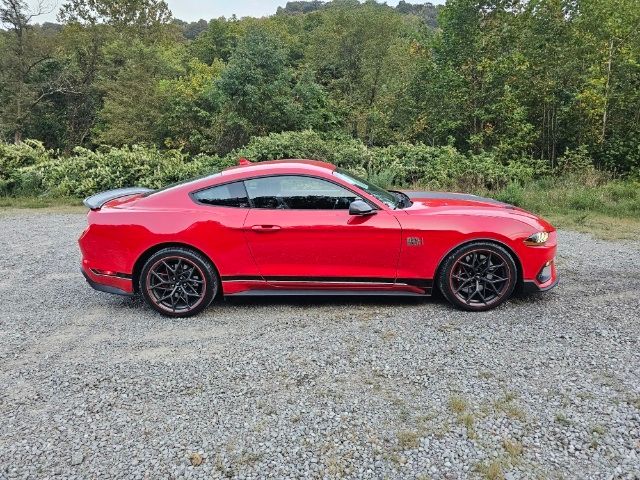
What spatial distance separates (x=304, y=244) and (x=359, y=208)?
0.58 meters

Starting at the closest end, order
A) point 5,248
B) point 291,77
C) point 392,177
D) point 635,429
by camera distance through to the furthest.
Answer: point 635,429, point 5,248, point 392,177, point 291,77

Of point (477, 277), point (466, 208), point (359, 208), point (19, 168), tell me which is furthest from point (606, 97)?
point (19, 168)

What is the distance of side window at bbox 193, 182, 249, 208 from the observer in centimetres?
441

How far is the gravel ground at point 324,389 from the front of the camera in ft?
8.27

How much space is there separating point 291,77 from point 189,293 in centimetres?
2203

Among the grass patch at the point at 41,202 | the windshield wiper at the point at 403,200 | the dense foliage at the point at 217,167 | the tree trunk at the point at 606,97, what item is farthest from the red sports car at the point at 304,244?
the tree trunk at the point at 606,97

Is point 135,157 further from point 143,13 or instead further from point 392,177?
point 143,13

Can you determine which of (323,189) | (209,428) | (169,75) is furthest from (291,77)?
(209,428)

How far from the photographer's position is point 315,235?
14.1 feet

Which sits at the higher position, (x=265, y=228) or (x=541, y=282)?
(x=265, y=228)

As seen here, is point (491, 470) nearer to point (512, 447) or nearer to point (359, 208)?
point (512, 447)

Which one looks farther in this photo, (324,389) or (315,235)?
(315,235)

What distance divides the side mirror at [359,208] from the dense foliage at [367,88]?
7420mm

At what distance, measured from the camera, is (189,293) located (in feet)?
14.5
